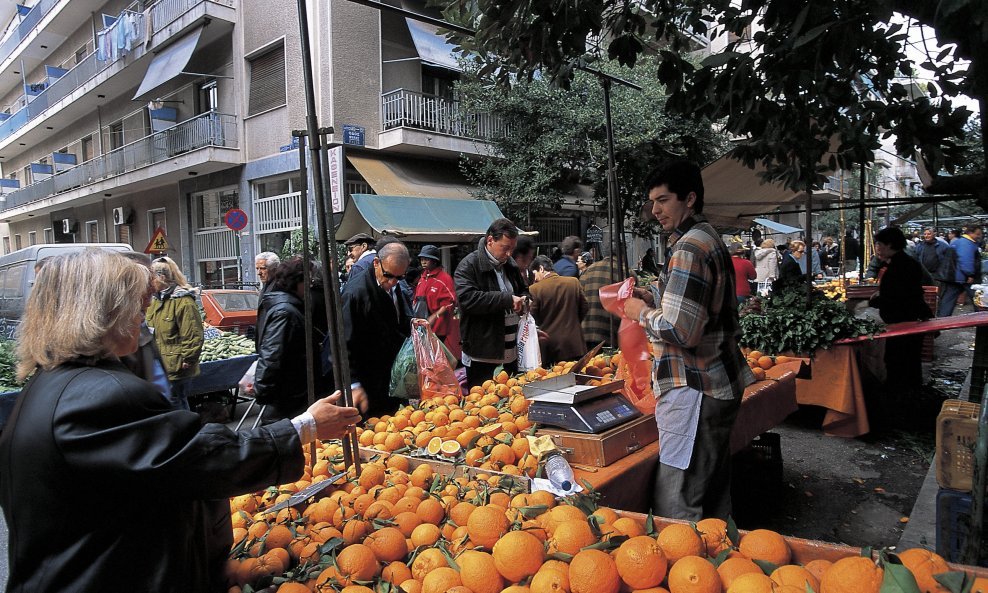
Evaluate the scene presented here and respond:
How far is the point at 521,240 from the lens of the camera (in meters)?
5.48

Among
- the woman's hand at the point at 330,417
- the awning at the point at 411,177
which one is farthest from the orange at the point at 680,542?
the awning at the point at 411,177

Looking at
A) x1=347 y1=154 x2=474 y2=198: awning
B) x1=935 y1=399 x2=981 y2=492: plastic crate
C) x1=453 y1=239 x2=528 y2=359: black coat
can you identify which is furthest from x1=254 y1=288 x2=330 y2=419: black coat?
x1=347 y1=154 x2=474 y2=198: awning

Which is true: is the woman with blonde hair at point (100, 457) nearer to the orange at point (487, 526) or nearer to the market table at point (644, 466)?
the orange at point (487, 526)

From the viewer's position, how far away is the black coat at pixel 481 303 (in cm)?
456

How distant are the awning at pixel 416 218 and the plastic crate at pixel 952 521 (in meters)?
10.8

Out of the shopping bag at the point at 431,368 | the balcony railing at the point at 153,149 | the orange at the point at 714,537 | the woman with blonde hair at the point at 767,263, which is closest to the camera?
the orange at the point at 714,537

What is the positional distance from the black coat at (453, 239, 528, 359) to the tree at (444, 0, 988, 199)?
1443 millimetres

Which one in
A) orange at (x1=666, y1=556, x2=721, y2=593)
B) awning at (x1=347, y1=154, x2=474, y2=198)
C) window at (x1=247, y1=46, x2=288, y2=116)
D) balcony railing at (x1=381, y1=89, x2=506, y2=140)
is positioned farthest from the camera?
window at (x1=247, y1=46, x2=288, y2=116)

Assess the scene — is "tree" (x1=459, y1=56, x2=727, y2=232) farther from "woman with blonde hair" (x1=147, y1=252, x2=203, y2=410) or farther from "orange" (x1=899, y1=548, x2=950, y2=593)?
"orange" (x1=899, y1=548, x2=950, y2=593)

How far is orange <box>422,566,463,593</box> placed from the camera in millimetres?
1562

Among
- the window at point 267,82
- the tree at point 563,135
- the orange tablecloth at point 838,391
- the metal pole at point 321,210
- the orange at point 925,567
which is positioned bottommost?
the orange tablecloth at point 838,391

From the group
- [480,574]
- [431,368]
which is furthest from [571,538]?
[431,368]

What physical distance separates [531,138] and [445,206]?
3050 millimetres

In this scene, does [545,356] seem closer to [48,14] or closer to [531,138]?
[531,138]
